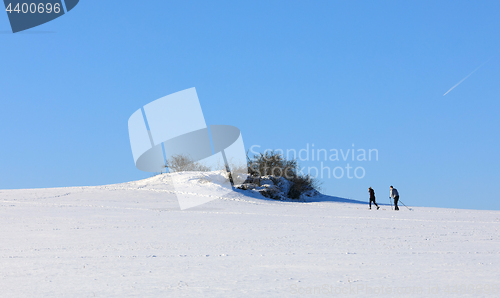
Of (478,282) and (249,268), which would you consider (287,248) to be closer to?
(249,268)

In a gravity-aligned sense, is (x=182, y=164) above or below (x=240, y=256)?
above

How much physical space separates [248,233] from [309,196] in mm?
25788

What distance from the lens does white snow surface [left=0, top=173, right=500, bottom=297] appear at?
7.09m

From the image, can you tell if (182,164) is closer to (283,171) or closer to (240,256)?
(283,171)

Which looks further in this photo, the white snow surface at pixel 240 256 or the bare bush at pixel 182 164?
the bare bush at pixel 182 164

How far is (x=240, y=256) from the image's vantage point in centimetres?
975

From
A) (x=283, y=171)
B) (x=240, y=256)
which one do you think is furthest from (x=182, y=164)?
(x=240, y=256)

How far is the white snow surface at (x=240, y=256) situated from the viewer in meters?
7.09

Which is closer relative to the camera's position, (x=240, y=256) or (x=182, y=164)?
(x=240, y=256)

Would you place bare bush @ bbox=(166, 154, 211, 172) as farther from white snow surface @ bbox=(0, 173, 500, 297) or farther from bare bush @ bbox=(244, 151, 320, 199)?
white snow surface @ bbox=(0, 173, 500, 297)

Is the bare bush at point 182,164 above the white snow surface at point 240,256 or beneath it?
above

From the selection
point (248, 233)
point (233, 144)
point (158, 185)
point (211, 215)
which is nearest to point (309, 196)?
point (233, 144)

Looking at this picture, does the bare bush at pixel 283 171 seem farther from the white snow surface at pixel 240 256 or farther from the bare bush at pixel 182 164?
the white snow surface at pixel 240 256

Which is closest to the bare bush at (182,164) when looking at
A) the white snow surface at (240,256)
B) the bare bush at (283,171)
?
the bare bush at (283,171)
